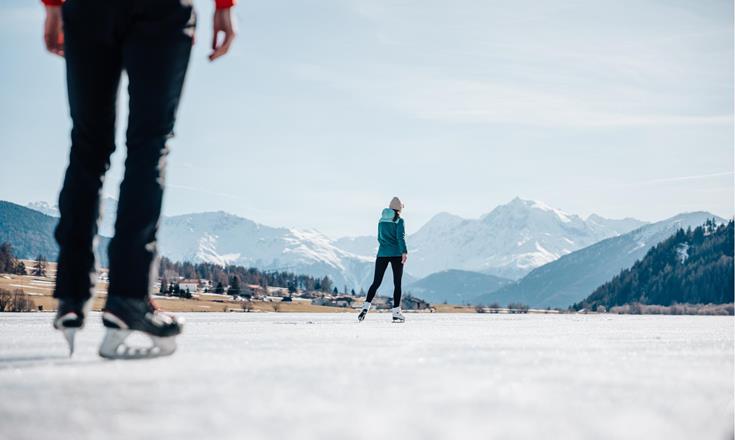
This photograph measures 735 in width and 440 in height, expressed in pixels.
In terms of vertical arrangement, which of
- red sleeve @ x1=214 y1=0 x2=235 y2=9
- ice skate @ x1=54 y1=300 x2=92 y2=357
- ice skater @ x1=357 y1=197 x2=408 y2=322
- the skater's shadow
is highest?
red sleeve @ x1=214 y1=0 x2=235 y2=9

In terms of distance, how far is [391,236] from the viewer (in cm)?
1600

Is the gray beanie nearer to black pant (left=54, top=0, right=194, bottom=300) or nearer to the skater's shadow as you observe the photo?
black pant (left=54, top=0, right=194, bottom=300)

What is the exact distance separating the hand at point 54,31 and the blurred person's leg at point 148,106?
0.70 meters

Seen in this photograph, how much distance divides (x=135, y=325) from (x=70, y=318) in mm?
399

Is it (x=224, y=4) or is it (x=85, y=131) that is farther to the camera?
(x=224, y=4)

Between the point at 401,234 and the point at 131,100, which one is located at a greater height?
the point at 401,234

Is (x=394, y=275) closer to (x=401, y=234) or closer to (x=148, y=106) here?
(x=401, y=234)

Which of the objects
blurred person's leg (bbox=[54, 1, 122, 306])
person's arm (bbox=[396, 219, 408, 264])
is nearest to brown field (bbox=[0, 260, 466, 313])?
person's arm (bbox=[396, 219, 408, 264])

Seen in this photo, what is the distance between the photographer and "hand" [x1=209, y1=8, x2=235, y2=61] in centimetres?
476

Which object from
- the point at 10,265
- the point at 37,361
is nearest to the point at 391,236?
the point at 37,361

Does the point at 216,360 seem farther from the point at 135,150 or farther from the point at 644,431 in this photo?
the point at 644,431

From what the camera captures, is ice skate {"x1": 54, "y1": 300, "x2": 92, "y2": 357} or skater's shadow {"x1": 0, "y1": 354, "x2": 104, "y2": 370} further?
ice skate {"x1": 54, "y1": 300, "x2": 92, "y2": 357}

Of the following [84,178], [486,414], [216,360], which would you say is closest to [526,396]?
[486,414]

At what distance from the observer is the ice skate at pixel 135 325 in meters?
3.86
